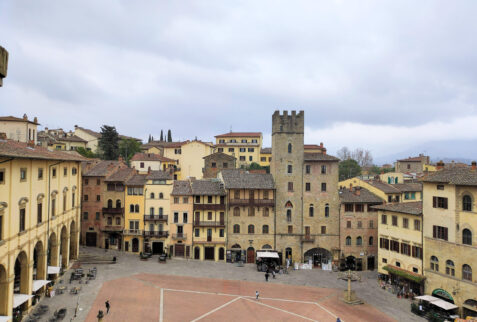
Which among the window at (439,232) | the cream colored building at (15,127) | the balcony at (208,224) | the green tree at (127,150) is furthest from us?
the green tree at (127,150)

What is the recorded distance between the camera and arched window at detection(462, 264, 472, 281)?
3572 centimetres

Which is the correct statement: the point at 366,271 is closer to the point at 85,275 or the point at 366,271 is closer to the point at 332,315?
the point at 332,315

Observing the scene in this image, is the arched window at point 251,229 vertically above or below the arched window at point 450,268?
above

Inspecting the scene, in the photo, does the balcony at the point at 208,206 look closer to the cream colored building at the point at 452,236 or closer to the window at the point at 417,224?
the window at the point at 417,224

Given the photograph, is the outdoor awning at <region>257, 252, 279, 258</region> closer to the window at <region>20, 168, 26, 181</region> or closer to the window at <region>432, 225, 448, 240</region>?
the window at <region>432, 225, 448, 240</region>

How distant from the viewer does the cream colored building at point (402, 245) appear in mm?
42250

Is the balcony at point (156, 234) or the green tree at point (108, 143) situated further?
the green tree at point (108, 143)

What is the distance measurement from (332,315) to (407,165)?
71.8 metres

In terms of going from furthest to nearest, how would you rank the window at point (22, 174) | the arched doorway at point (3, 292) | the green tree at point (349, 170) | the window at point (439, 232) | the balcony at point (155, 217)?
the green tree at point (349, 170)
the balcony at point (155, 217)
the window at point (439, 232)
the window at point (22, 174)
the arched doorway at point (3, 292)

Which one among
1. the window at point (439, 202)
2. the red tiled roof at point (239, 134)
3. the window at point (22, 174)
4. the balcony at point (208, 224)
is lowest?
the balcony at point (208, 224)

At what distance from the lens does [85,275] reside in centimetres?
4238

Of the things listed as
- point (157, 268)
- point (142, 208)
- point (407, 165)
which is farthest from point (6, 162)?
point (407, 165)

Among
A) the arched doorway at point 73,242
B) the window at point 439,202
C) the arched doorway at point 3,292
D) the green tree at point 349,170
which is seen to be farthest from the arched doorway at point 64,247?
the green tree at point 349,170

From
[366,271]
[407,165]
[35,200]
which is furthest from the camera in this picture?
[407,165]
